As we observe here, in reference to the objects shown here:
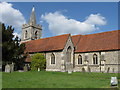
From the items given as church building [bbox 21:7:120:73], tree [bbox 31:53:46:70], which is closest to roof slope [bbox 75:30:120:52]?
church building [bbox 21:7:120:73]

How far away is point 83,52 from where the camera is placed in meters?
30.1

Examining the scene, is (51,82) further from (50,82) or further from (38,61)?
(38,61)

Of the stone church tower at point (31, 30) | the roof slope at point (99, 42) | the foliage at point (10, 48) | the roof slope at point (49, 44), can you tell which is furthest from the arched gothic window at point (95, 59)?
the stone church tower at point (31, 30)

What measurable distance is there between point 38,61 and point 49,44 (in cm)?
482

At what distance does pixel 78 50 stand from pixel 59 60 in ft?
14.4

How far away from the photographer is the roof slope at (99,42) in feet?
91.7

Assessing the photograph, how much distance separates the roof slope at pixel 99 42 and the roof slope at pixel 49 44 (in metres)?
3.58

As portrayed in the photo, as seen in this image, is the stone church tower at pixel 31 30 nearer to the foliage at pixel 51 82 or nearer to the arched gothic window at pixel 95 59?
the arched gothic window at pixel 95 59

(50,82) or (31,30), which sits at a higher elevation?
(31,30)

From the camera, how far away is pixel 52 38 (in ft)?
110

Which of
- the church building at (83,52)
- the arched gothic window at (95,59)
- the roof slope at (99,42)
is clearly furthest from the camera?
the arched gothic window at (95,59)

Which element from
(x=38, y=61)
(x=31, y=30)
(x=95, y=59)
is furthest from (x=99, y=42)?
(x=31, y=30)

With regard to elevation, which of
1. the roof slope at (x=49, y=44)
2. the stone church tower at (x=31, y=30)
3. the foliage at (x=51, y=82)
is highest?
the stone church tower at (x=31, y=30)

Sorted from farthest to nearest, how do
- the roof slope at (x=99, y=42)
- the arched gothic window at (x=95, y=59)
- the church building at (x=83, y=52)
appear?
1. the arched gothic window at (x=95, y=59)
2. the roof slope at (x=99, y=42)
3. the church building at (x=83, y=52)
